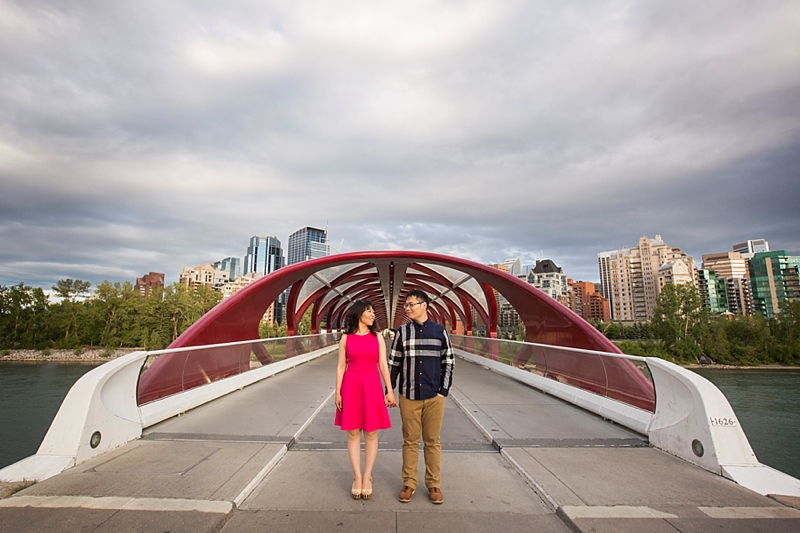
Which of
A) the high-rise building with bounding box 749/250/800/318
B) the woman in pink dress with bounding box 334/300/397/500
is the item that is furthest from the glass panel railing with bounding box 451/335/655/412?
the high-rise building with bounding box 749/250/800/318

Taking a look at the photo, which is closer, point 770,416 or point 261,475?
point 261,475

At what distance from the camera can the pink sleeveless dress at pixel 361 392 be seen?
10.7ft

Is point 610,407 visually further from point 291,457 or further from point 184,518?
point 184,518

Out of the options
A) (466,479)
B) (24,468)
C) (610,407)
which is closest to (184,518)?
(24,468)

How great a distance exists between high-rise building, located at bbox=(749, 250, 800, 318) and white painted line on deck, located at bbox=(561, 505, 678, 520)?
139m

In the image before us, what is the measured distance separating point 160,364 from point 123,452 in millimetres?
1848

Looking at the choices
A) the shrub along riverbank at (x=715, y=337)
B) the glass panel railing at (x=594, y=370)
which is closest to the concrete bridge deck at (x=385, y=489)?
the glass panel railing at (x=594, y=370)

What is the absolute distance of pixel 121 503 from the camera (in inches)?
119

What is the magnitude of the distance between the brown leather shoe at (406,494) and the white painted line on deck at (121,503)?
4.03 ft

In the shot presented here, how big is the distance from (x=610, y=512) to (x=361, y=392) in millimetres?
1973

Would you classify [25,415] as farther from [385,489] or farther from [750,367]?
[750,367]

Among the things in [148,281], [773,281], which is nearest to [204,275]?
[148,281]

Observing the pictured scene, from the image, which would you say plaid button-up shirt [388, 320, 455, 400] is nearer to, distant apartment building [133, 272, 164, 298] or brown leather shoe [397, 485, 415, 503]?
brown leather shoe [397, 485, 415, 503]

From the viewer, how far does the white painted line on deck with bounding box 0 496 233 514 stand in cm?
295
